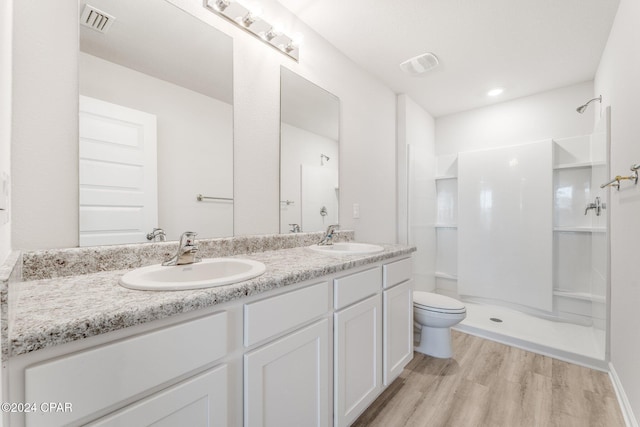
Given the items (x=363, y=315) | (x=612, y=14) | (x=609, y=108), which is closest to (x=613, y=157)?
(x=609, y=108)

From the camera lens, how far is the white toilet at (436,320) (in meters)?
1.93

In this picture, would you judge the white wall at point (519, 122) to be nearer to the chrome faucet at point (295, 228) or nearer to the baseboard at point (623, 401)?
the baseboard at point (623, 401)

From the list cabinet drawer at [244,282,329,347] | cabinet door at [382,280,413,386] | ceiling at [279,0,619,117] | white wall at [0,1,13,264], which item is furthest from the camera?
ceiling at [279,0,619,117]

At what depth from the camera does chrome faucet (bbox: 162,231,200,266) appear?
107cm

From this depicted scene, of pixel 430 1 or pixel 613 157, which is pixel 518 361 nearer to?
pixel 613 157

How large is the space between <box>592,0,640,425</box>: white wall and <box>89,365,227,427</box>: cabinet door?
1865mm

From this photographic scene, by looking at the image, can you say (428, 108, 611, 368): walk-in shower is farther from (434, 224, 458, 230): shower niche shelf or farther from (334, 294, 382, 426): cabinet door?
(334, 294, 382, 426): cabinet door

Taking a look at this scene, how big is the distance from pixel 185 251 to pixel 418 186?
2.52m

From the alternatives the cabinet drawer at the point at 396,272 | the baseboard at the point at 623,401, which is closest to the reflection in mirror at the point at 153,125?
the cabinet drawer at the point at 396,272

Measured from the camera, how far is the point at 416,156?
9.58ft

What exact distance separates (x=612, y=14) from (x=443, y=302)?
2.14 m

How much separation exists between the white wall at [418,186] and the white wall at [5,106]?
8.44ft

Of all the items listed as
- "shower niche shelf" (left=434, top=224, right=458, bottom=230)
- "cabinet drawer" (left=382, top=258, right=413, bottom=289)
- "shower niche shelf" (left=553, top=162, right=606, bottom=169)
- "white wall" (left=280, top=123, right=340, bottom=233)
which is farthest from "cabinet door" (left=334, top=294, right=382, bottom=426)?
"shower niche shelf" (left=553, top=162, right=606, bottom=169)

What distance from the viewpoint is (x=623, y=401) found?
1460mm
